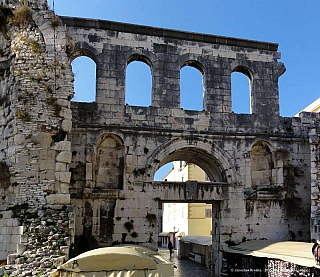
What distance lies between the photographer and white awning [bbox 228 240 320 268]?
9844 millimetres

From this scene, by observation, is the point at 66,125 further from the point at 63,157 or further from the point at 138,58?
the point at 138,58

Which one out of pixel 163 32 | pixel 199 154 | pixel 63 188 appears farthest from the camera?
pixel 199 154

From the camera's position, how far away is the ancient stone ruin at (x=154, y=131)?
38.1ft

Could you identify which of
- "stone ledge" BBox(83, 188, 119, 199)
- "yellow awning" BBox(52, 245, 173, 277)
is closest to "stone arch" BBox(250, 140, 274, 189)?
"stone ledge" BBox(83, 188, 119, 199)

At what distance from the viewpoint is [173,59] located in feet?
48.9

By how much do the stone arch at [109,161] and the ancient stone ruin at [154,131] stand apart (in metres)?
0.04

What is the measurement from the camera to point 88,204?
1345cm

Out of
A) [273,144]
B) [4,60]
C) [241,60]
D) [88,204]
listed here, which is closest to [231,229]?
[273,144]

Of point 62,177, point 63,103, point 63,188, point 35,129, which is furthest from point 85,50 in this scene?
point 63,188

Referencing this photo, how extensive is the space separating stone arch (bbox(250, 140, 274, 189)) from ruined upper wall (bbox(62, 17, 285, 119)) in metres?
1.21

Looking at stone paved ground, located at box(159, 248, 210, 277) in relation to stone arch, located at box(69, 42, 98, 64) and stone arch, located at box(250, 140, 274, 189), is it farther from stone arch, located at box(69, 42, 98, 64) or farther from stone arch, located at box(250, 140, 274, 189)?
stone arch, located at box(69, 42, 98, 64)

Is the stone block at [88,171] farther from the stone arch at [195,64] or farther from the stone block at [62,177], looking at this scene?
the stone arch at [195,64]

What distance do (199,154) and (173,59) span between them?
12.3 feet

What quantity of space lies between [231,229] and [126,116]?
5.61m
